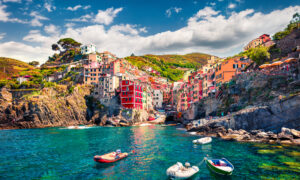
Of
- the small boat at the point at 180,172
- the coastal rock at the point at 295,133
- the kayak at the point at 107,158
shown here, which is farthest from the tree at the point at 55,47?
the coastal rock at the point at 295,133

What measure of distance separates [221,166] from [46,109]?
85274mm

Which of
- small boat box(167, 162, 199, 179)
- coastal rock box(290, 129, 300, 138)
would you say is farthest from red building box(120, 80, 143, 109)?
small boat box(167, 162, 199, 179)

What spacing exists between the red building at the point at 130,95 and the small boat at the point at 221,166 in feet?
211

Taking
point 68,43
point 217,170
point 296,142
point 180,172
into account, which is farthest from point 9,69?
point 296,142

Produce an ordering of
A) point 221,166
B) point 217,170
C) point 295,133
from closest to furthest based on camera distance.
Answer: point 217,170 < point 221,166 < point 295,133

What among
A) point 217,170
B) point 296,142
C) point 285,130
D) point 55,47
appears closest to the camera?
point 217,170

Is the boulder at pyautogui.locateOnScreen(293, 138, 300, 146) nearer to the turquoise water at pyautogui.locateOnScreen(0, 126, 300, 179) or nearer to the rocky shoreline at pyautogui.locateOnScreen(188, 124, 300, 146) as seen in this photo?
the rocky shoreline at pyautogui.locateOnScreen(188, 124, 300, 146)

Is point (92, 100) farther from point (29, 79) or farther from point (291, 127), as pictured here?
point (291, 127)

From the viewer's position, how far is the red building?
8400cm

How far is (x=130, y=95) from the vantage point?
3334 inches

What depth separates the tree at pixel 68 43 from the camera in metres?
142

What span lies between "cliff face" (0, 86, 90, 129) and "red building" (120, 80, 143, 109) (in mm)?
20812

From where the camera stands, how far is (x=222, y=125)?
144 ft

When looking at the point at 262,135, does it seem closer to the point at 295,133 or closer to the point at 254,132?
the point at 254,132
